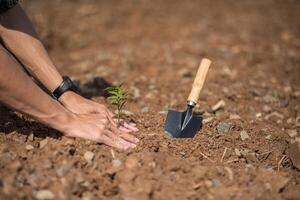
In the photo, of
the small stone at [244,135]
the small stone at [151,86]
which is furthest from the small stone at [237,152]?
the small stone at [151,86]

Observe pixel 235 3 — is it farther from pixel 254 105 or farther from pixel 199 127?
pixel 199 127

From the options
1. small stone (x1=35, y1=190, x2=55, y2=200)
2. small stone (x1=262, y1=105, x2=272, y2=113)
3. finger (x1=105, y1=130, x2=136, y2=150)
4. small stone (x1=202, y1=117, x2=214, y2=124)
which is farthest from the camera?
small stone (x1=262, y1=105, x2=272, y2=113)

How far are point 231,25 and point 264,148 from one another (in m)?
3.71

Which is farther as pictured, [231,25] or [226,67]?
[231,25]

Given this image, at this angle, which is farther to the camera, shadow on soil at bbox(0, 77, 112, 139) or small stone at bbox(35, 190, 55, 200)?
shadow on soil at bbox(0, 77, 112, 139)

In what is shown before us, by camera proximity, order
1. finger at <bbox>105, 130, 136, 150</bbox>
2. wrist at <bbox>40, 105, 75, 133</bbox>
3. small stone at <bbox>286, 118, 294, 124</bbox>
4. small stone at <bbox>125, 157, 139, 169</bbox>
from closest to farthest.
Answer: small stone at <bbox>125, 157, 139, 169</bbox> → wrist at <bbox>40, 105, 75, 133</bbox> → finger at <bbox>105, 130, 136, 150</bbox> → small stone at <bbox>286, 118, 294, 124</bbox>

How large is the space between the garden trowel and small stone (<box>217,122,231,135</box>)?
15 cm

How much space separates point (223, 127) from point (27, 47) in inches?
61.9

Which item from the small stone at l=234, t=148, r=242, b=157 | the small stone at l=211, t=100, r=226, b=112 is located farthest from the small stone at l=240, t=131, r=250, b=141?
the small stone at l=211, t=100, r=226, b=112

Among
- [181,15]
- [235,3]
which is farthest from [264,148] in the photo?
[235,3]

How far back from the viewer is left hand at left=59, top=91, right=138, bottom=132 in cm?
322

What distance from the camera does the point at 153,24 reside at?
259 inches

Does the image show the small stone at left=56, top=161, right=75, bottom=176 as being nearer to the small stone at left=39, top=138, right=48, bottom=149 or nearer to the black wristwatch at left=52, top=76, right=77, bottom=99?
the small stone at left=39, top=138, right=48, bottom=149

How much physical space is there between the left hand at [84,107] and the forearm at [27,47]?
0.13 meters
